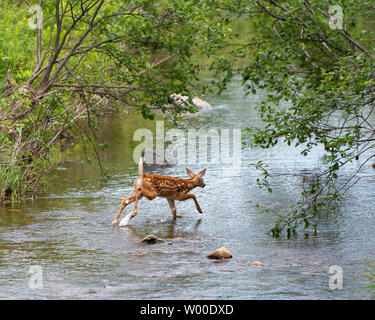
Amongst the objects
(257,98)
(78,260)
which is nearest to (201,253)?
(78,260)

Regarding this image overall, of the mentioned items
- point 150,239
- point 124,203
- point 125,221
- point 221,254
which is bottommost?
point 221,254

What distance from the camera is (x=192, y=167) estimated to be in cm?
1568

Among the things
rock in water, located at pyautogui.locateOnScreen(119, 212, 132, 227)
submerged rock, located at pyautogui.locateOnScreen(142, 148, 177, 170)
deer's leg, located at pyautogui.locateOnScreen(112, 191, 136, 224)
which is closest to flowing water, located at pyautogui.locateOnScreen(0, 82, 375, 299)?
rock in water, located at pyautogui.locateOnScreen(119, 212, 132, 227)

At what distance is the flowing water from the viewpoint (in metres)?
7.20

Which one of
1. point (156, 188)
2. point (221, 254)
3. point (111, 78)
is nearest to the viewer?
point (221, 254)

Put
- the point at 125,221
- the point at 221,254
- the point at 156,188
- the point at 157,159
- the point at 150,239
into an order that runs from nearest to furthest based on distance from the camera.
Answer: the point at 221,254, the point at 150,239, the point at 125,221, the point at 156,188, the point at 157,159

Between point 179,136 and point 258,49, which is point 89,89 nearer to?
point 258,49

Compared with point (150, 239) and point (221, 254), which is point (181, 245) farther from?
point (221, 254)

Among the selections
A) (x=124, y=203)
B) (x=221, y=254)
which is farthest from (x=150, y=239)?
(x=124, y=203)

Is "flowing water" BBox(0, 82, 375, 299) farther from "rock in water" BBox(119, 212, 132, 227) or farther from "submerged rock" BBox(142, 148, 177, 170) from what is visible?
"submerged rock" BBox(142, 148, 177, 170)

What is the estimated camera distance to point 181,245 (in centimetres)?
929

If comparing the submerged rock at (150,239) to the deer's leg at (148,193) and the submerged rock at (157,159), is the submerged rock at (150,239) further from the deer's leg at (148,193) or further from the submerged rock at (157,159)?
the submerged rock at (157,159)

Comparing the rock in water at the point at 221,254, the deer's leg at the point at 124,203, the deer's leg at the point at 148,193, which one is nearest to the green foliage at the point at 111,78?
the deer's leg at the point at 124,203

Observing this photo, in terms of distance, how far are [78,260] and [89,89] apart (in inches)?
201
